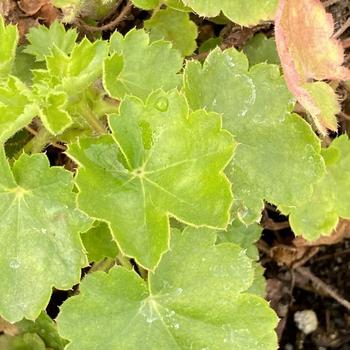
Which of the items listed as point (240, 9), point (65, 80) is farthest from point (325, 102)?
point (65, 80)

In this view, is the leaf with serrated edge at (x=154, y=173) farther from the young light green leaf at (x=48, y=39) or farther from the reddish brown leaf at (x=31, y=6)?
the reddish brown leaf at (x=31, y=6)

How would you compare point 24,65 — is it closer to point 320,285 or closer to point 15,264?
point 15,264

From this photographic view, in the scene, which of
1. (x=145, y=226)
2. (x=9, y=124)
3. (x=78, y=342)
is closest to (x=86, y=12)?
(x=9, y=124)

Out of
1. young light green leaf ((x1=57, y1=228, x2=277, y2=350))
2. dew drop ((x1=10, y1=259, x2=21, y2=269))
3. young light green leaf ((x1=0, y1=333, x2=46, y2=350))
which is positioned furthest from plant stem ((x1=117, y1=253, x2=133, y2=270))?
young light green leaf ((x1=0, y1=333, x2=46, y2=350))

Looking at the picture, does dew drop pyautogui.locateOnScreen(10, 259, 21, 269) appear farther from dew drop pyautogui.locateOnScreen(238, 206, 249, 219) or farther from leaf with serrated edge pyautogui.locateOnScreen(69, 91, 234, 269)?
dew drop pyautogui.locateOnScreen(238, 206, 249, 219)

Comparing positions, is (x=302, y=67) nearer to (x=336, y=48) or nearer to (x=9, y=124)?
(x=336, y=48)
